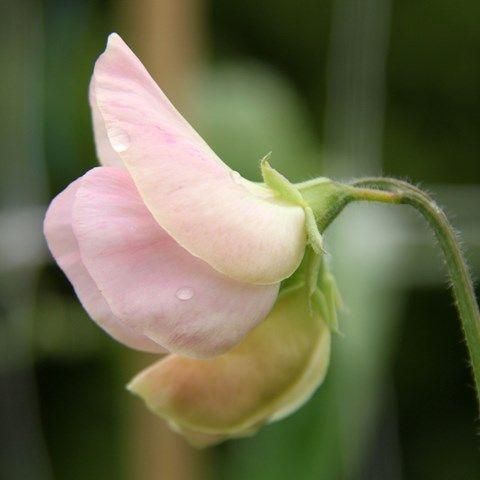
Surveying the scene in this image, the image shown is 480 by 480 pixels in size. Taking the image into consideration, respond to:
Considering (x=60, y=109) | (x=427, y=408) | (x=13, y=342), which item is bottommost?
(x=427, y=408)

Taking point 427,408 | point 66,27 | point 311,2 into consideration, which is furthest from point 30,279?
point 311,2

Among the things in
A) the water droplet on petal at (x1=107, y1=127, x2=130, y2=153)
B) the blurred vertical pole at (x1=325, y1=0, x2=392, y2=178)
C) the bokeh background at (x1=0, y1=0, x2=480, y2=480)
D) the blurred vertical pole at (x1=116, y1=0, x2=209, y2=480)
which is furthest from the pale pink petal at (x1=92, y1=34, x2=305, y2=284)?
the blurred vertical pole at (x1=325, y1=0, x2=392, y2=178)

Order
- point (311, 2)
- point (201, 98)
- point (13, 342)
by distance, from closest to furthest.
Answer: point (201, 98)
point (13, 342)
point (311, 2)

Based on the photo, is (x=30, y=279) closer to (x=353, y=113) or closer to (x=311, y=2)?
(x=353, y=113)

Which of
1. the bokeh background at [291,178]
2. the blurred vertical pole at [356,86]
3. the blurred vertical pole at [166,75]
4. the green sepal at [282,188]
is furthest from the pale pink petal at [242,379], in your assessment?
the blurred vertical pole at [356,86]

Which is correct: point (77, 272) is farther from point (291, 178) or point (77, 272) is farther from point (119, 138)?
point (291, 178)

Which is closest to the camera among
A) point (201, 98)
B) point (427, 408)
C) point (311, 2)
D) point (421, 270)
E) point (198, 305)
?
point (198, 305)

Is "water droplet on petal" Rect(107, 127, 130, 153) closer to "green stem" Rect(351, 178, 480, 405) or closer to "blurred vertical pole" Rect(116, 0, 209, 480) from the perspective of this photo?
"green stem" Rect(351, 178, 480, 405)

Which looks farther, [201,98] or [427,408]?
[427,408]
